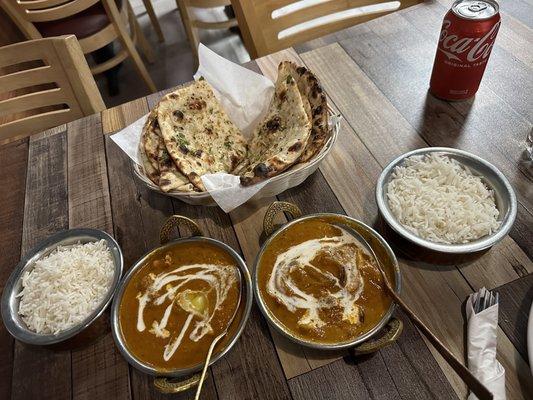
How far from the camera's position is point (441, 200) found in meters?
1.10

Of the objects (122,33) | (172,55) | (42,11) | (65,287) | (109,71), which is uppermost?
(42,11)

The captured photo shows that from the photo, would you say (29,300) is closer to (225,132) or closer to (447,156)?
(225,132)

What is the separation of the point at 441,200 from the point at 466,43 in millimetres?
567

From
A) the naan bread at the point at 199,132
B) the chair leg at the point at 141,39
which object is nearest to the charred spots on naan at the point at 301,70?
the naan bread at the point at 199,132

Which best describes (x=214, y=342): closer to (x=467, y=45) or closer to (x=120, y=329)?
(x=120, y=329)

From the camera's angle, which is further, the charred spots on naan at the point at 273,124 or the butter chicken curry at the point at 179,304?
the charred spots on naan at the point at 273,124

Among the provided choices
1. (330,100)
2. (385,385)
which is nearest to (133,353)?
(385,385)

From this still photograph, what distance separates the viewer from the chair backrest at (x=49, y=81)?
168 centimetres

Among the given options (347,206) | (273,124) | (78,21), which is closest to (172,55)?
(78,21)

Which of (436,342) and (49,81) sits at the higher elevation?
(49,81)

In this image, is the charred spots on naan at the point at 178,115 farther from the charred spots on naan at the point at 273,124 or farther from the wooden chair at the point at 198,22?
the wooden chair at the point at 198,22

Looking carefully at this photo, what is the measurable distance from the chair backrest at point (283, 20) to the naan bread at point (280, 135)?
528 millimetres

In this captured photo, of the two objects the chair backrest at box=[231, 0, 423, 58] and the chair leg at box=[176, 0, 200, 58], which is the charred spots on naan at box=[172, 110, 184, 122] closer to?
the chair backrest at box=[231, 0, 423, 58]

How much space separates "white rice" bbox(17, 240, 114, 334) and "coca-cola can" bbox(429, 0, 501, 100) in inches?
50.5
